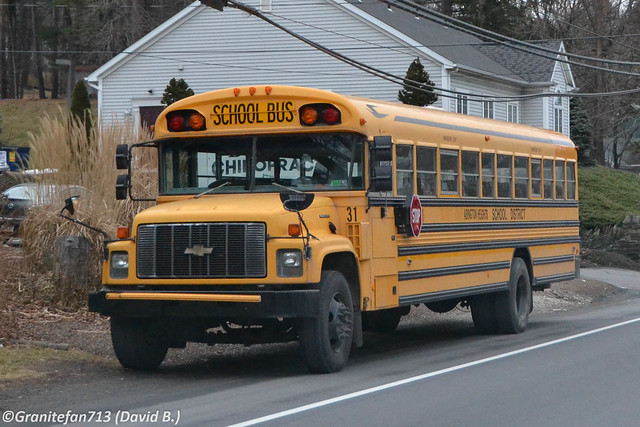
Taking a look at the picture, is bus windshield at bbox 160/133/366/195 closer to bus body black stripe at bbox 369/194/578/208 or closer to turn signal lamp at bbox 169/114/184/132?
bus body black stripe at bbox 369/194/578/208

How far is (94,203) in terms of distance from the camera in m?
14.0

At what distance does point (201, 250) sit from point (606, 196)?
28.0 metres

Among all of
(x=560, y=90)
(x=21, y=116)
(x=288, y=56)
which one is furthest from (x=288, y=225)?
(x=21, y=116)

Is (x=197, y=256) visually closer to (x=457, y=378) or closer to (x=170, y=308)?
(x=170, y=308)

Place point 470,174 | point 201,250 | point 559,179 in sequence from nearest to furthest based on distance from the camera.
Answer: point 201,250
point 470,174
point 559,179

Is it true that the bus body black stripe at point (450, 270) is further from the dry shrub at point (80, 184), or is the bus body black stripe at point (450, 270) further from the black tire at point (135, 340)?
the dry shrub at point (80, 184)

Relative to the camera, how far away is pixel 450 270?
1246 cm

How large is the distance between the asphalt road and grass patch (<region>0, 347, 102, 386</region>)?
0.49 metres

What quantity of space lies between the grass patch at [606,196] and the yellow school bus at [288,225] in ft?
65.5

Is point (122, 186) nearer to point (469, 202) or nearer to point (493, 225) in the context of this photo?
point (469, 202)

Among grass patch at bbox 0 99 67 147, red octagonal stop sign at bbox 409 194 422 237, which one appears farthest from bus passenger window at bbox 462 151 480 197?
grass patch at bbox 0 99 67 147

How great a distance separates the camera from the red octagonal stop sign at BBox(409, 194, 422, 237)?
37.0 ft

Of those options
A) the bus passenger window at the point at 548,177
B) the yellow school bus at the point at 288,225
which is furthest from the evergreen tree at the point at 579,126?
the yellow school bus at the point at 288,225

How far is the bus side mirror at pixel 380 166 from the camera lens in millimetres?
10023
